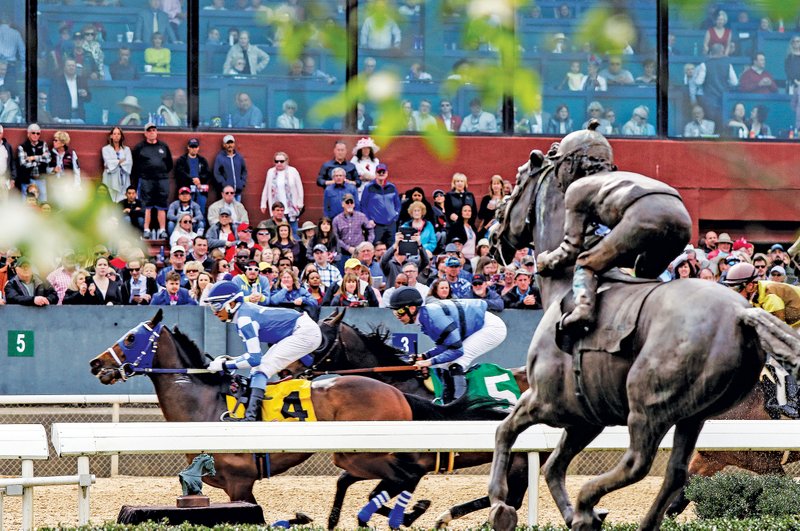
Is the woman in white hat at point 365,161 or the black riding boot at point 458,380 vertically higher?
the woman in white hat at point 365,161

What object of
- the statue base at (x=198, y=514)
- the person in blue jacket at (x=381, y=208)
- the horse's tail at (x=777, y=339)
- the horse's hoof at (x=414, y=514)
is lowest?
the horse's hoof at (x=414, y=514)

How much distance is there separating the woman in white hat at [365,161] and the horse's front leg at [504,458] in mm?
8784

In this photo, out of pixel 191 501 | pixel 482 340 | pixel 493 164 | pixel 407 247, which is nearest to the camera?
pixel 191 501

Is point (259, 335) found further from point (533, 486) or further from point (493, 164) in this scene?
point (493, 164)

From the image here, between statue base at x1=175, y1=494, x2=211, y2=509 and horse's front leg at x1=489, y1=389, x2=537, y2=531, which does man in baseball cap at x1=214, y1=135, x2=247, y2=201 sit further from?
horse's front leg at x1=489, y1=389, x2=537, y2=531

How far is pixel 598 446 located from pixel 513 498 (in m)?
1.16

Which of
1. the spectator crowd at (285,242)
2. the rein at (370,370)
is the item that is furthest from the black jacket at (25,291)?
the rein at (370,370)

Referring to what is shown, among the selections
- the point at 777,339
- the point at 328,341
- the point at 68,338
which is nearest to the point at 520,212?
the point at 777,339

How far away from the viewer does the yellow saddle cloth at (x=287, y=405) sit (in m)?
9.30

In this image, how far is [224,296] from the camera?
9.54 m

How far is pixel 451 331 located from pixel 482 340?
1.06ft

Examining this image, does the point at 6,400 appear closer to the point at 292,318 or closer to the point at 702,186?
the point at 292,318

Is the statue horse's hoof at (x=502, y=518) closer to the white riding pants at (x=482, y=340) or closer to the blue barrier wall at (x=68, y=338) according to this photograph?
the white riding pants at (x=482, y=340)

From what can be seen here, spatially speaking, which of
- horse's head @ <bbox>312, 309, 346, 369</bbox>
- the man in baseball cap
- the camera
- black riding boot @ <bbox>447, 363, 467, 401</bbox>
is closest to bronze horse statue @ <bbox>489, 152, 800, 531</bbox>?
black riding boot @ <bbox>447, 363, 467, 401</bbox>
